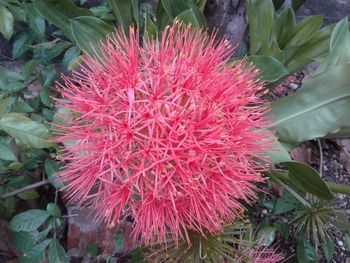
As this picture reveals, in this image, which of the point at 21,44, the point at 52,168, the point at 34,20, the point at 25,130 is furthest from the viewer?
the point at 21,44

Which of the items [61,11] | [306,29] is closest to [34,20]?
[61,11]

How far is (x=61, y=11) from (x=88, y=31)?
93 mm

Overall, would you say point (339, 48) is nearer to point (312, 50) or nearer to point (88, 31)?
point (312, 50)

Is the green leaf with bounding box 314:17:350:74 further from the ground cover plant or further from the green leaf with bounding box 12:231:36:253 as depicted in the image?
the green leaf with bounding box 12:231:36:253

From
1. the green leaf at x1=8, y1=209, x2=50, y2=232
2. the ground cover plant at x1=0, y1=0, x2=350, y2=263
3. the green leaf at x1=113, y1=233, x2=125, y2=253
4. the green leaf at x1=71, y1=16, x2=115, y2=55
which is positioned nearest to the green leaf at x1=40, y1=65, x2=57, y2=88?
the ground cover plant at x1=0, y1=0, x2=350, y2=263

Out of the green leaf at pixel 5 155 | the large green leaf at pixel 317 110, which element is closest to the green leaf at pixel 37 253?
the green leaf at pixel 5 155

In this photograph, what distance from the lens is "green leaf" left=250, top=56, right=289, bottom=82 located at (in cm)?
105

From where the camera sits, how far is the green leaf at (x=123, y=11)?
1.15 meters

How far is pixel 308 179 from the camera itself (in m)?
0.92

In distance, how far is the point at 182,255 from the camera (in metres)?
1.01

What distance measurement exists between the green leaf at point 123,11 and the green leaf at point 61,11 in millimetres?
70

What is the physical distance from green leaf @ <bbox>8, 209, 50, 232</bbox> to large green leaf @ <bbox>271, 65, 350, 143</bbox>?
606 millimetres

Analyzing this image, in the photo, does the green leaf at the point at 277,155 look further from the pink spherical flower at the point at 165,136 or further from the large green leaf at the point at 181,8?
the large green leaf at the point at 181,8

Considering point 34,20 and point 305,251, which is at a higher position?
point 34,20
